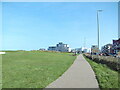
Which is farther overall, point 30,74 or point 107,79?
point 30,74

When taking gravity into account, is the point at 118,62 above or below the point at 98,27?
below

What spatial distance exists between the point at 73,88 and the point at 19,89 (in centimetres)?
215

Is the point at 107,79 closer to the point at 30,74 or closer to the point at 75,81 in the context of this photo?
the point at 75,81

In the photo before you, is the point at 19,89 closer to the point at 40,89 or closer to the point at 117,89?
the point at 40,89

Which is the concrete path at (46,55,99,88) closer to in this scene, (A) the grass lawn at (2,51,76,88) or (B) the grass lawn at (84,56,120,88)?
(B) the grass lawn at (84,56,120,88)

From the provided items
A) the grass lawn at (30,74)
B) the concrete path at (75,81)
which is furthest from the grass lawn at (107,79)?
Answer: the grass lawn at (30,74)

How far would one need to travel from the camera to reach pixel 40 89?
7.38 m

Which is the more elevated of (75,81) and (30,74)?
(75,81)

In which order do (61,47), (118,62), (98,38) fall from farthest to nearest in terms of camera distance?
(61,47) → (98,38) → (118,62)

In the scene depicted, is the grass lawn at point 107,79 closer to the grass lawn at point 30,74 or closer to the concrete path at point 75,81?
the concrete path at point 75,81

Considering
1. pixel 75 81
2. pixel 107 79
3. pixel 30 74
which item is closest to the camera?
pixel 75 81

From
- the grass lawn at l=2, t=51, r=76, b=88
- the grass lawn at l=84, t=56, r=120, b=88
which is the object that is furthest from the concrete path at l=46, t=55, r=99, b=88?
the grass lawn at l=2, t=51, r=76, b=88

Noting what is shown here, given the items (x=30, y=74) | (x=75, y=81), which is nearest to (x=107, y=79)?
(x=75, y=81)

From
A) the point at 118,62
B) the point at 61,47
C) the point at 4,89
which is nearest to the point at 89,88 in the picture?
the point at 4,89
